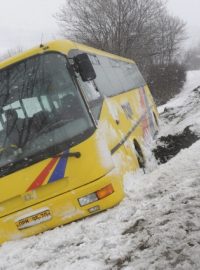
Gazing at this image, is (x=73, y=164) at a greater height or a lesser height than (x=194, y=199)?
greater

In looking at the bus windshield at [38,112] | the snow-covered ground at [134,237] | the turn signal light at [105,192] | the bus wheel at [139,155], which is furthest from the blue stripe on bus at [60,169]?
the bus wheel at [139,155]

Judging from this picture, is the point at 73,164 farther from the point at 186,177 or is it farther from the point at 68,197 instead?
the point at 186,177

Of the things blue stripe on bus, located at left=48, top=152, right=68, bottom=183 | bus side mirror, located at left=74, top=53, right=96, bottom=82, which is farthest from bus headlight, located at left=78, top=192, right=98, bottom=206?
bus side mirror, located at left=74, top=53, right=96, bottom=82

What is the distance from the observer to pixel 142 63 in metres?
43.4

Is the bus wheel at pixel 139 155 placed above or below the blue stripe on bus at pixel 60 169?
below

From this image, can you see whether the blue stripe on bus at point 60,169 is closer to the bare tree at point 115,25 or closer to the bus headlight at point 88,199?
the bus headlight at point 88,199

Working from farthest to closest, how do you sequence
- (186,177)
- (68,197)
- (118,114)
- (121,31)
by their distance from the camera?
(121,31)
(118,114)
(186,177)
(68,197)

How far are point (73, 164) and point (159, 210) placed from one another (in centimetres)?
135

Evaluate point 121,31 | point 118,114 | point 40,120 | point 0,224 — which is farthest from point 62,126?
point 121,31

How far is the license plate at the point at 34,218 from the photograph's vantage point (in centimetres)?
623

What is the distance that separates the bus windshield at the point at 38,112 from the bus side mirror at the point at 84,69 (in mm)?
187

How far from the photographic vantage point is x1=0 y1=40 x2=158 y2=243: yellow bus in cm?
613

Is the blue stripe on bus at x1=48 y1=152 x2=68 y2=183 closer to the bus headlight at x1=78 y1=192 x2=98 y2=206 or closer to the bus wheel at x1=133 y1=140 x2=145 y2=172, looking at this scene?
the bus headlight at x1=78 y1=192 x2=98 y2=206

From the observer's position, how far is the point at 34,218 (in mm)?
6262
